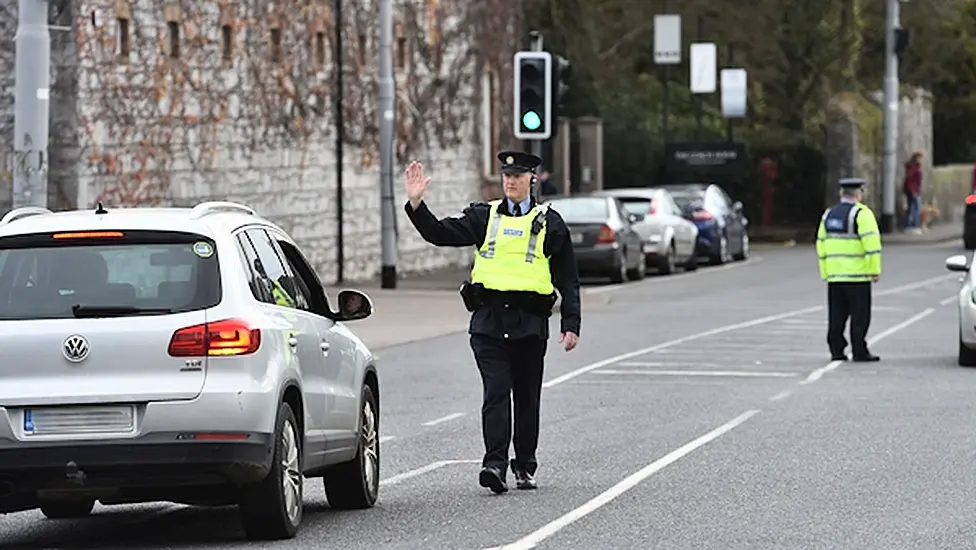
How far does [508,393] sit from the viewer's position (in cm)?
1227

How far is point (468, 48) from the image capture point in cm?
4000

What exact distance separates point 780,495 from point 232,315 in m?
3.43

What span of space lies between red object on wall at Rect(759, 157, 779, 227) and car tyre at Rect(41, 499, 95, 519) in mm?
42857

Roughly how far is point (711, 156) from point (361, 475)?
39927 millimetres

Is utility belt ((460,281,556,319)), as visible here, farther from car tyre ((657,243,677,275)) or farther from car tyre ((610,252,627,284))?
car tyre ((657,243,677,275))

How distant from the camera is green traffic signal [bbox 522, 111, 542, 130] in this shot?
26797mm

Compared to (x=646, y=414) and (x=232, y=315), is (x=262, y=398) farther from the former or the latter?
(x=646, y=414)

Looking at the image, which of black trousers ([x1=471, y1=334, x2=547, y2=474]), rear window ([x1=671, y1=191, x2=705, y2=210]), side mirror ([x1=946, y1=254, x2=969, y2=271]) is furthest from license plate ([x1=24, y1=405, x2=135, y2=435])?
rear window ([x1=671, y1=191, x2=705, y2=210])

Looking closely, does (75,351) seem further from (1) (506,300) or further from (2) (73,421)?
(1) (506,300)

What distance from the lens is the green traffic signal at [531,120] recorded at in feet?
87.9

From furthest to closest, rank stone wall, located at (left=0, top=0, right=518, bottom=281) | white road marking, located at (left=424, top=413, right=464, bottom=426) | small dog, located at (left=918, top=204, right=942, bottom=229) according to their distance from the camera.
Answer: small dog, located at (left=918, top=204, right=942, bottom=229)
stone wall, located at (left=0, top=0, right=518, bottom=281)
white road marking, located at (left=424, top=413, right=464, bottom=426)

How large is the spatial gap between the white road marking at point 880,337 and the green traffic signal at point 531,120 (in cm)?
468

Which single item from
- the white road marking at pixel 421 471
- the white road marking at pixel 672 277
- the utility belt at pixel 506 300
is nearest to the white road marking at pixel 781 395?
the white road marking at pixel 421 471

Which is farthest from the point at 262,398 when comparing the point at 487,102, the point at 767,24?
A: the point at 767,24
